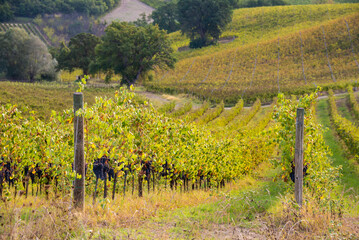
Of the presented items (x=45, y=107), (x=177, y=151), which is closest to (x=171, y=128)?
(x=177, y=151)

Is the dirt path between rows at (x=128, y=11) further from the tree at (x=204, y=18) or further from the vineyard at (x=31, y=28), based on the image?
the tree at (x=204, y=18)

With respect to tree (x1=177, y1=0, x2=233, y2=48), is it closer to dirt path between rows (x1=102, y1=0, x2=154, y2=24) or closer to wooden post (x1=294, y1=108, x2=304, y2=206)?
dirt path between rows (x1=102, y1=0, x2=154, y2=24)

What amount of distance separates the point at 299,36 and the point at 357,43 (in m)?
11.2

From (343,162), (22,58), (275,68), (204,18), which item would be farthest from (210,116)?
(204,18)

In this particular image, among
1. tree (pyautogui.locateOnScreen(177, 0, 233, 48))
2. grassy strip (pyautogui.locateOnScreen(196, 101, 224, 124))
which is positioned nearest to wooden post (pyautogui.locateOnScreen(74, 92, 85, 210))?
grassy strip (pyautogui.locateOnScreen(196, 101, 224, 124))

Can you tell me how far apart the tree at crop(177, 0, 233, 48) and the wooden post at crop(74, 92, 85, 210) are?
7755cm

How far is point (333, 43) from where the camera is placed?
67500 mm

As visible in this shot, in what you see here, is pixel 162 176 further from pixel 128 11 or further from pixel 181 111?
pixel 128 11

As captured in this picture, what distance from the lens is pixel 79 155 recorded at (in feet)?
22.3

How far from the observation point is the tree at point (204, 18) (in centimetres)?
8106

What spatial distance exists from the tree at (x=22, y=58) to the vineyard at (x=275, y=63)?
59.6 feet

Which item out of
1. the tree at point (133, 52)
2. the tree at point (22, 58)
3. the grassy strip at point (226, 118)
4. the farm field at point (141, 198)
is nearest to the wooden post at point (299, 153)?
the farm field at point (141, 198)

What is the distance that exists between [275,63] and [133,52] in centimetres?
2631

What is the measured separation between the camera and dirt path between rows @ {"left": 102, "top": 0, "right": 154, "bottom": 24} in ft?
492
